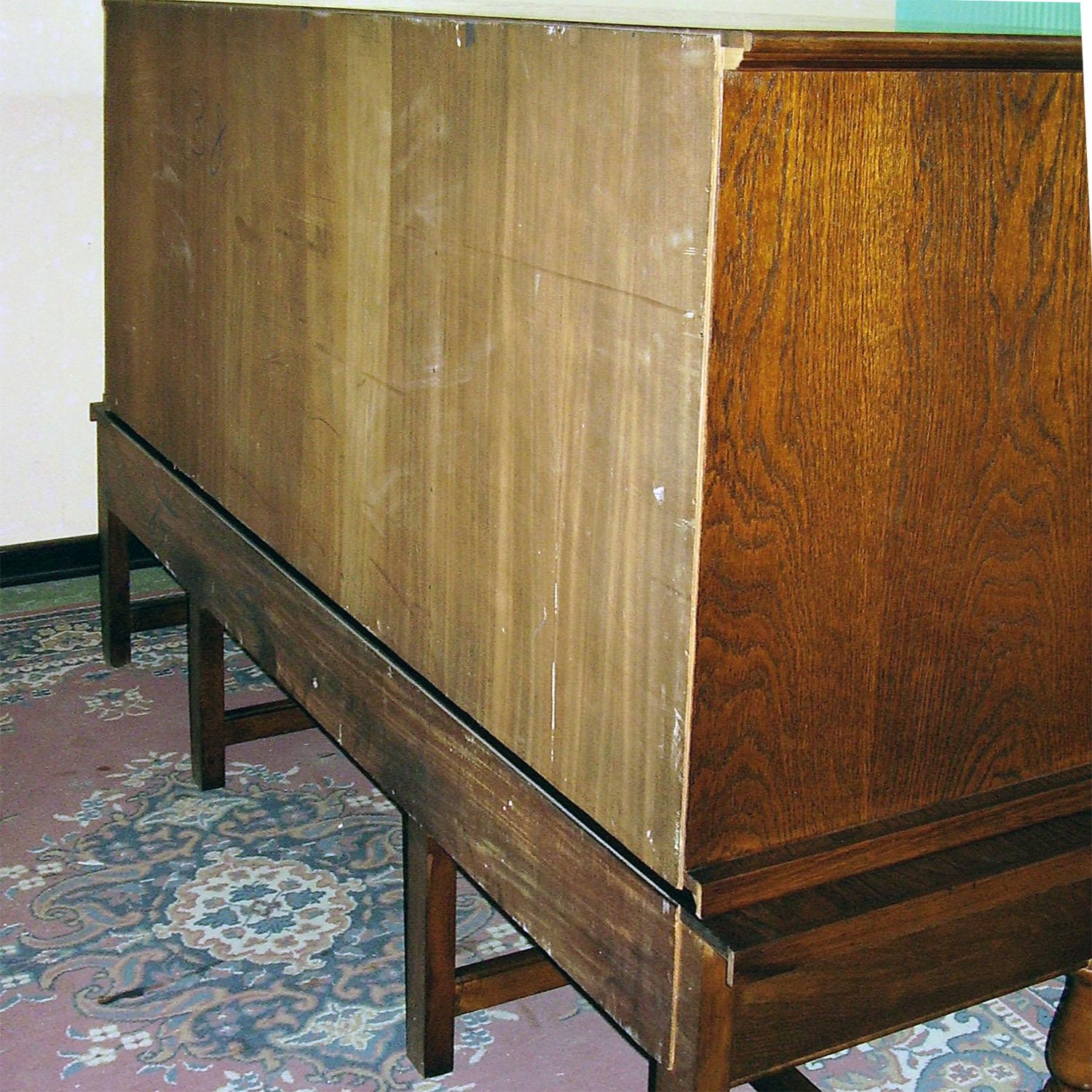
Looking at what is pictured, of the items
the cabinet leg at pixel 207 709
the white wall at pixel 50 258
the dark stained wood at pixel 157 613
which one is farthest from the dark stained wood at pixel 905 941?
the white wall at pixel 50 258

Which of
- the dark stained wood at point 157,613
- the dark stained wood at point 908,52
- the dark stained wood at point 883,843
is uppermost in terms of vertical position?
the dark stained wood at point 908,52

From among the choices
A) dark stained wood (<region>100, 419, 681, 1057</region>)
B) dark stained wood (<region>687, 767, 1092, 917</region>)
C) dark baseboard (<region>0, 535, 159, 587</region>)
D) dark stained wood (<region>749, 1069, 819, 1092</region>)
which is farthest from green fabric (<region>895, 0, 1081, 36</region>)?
dark baseboard (<region>0, 535, 159, 587</region>)

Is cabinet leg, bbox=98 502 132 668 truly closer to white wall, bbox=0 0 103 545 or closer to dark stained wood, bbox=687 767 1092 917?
white wall, bbox=0 0 103 545

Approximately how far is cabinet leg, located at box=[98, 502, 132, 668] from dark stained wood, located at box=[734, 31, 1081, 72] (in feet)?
7.29

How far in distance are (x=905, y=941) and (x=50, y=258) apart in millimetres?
2858

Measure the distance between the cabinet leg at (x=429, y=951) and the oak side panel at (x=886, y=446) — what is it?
2.07 ft

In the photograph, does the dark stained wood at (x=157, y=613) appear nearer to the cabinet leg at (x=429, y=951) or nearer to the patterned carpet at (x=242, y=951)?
the patterned carpet at (x=242, y=951)

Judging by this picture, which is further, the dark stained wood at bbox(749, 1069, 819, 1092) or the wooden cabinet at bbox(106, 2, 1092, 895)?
the dark stained wood at bbox(749, 1069, 819, 1092)

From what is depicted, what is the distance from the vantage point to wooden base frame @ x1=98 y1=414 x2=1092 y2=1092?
1.27 meters

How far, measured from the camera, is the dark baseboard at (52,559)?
12.0 feet

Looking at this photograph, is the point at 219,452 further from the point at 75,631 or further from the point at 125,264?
the point at 75,631

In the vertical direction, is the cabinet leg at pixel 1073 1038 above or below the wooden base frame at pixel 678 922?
below

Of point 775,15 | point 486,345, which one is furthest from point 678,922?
point 775,15

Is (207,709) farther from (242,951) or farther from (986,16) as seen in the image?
(986,16)
